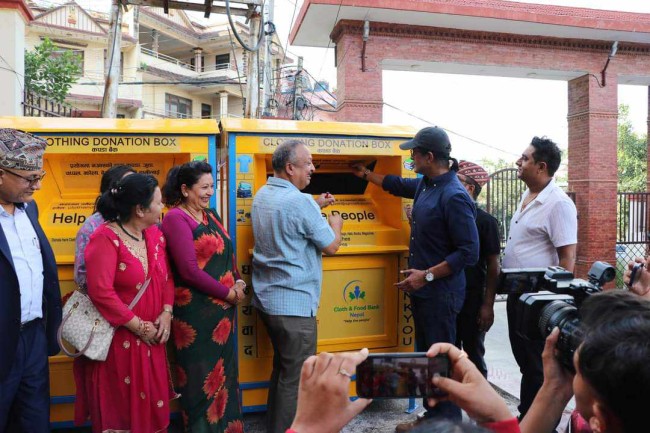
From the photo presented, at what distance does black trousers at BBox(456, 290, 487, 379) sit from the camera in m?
3.25

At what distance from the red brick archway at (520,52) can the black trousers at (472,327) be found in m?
5.34

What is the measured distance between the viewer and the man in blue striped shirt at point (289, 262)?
2.73 m

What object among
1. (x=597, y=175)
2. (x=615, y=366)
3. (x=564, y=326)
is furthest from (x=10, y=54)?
(x=597, y=175)

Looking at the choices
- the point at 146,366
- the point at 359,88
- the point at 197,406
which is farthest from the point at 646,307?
the point at 359,88

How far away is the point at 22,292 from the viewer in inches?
86.6

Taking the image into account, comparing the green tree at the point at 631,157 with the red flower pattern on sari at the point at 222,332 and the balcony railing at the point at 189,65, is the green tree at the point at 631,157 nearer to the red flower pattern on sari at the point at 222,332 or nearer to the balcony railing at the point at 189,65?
the red flower pattern on sari at the point at 222,332

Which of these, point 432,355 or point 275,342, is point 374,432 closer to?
point 275,342

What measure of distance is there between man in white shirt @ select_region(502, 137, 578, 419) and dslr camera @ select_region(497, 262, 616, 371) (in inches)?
35.0

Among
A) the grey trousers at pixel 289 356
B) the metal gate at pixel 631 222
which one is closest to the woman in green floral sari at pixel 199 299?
the grey trousers at pixel 289 356

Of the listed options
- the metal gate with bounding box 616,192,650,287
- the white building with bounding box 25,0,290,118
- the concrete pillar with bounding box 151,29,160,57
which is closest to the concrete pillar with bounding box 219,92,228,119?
the white building with bounding box 25,0,290,118

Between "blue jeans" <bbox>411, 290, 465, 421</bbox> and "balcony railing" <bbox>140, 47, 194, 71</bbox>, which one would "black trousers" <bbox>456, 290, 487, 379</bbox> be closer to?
"blue jeans" <bbox>411, 290, 465, 421</bbox>

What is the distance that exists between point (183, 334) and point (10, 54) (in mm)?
6740

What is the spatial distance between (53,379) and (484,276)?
2.68 metres

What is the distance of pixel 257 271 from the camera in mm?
2893
